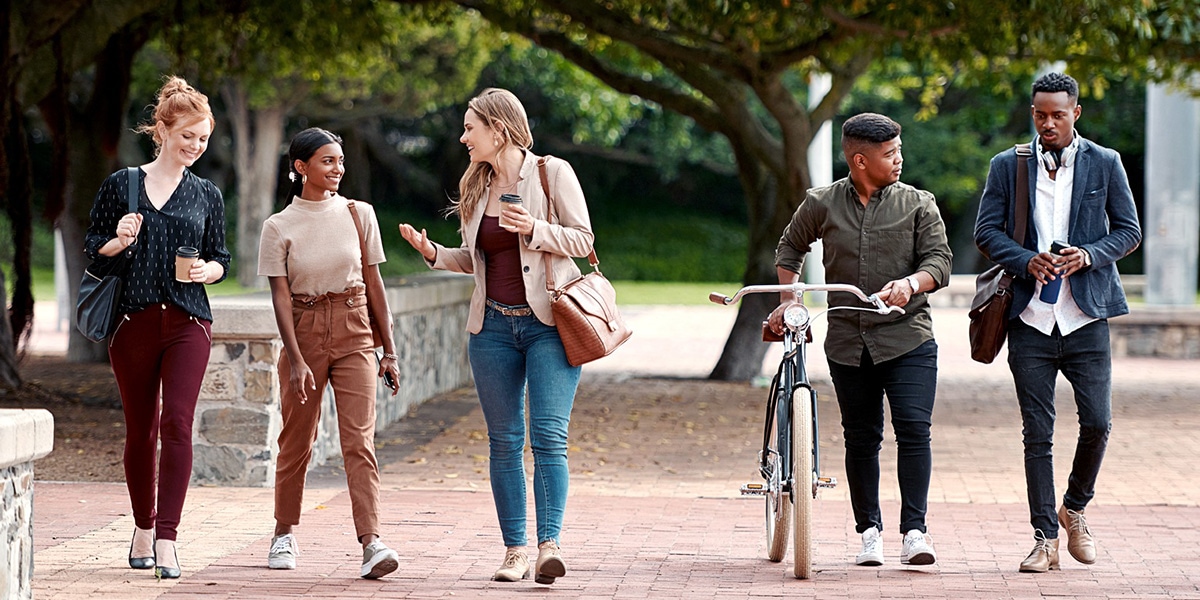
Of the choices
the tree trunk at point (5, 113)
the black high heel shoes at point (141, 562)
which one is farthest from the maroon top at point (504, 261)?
the tree trunk at point (5, 113)

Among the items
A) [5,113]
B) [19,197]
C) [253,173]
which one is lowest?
[19,197]

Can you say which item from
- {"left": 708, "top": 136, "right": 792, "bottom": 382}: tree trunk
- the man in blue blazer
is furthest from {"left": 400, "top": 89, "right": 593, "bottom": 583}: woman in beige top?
{"left": 708, "top": 136, "right": 792, "bottom": 382}: tree trunk

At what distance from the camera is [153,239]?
548cm

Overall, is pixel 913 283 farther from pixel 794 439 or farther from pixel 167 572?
pixel 167 572

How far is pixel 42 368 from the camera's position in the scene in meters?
14.9

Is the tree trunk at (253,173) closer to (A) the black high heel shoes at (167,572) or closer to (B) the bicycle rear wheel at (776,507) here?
(A) the black high heel shoes at (167,572)

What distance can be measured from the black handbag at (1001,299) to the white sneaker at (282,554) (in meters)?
2.74

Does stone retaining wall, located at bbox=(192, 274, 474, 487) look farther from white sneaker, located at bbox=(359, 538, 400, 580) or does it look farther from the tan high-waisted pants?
white sneaker, located at bbox=(359, 538, 400, 580)

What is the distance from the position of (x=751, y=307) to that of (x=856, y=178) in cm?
829

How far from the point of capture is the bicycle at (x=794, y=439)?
5.34 metres

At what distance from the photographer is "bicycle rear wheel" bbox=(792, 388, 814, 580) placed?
5328 millimetres

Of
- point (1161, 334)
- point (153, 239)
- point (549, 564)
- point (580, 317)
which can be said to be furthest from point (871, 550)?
point (1161, 334)

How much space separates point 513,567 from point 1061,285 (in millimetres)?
2307

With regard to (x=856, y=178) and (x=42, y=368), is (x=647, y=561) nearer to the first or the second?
(x=856, y=178)
